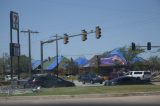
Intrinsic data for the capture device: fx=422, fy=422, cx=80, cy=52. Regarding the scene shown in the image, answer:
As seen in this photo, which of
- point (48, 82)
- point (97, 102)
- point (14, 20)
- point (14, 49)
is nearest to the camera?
point (97, 102)

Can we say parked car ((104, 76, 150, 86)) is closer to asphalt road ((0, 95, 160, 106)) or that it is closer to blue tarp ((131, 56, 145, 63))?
asphalt road ((0, 95, 160, 106))

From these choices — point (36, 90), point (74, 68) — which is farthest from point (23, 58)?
point (36, 90)

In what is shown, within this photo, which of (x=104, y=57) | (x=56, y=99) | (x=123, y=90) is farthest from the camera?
(x=104, y=57)

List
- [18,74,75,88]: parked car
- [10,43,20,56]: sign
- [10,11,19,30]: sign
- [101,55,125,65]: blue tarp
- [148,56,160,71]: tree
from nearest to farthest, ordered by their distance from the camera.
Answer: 1. [10,43,20,56]: sign
2. [18,74,75,88]: parked car
3. [10,11,19,30]: sign
4. [101,55,125,65]: blue tarp
5. [148,56,160,71]: tree

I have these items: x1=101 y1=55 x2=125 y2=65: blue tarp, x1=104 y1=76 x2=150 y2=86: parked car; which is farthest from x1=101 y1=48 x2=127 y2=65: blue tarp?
x1=104 y1=76 x2=150 y2=86: parked car

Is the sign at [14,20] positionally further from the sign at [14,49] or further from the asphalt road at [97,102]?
the asphalt road at [97,102]

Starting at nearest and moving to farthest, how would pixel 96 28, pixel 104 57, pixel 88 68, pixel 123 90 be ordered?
pixel 123 90
pixel 96 28
pixel 104 57
pixel 88 68

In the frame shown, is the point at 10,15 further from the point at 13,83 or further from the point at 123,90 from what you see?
the point at 123,90

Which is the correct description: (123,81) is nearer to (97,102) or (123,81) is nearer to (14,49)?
(14,49)

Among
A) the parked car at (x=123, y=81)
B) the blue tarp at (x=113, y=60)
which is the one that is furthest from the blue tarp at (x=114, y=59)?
the parked car at (x=123, y=81)

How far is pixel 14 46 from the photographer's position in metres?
35.6

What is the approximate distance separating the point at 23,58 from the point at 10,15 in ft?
279

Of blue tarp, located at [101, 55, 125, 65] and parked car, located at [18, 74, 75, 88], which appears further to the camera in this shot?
blue tarp, located at [101, 55, 125, 65]

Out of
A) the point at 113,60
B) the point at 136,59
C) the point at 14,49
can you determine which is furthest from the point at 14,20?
the point at 136,59
